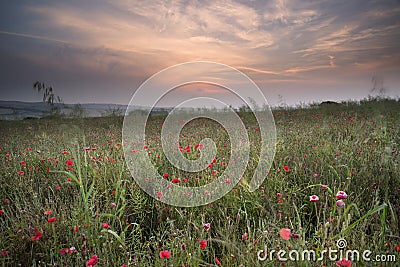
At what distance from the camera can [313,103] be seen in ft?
44.0

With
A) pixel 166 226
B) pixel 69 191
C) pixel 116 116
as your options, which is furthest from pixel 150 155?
pixel 116 116

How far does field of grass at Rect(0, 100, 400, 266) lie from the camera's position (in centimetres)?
222

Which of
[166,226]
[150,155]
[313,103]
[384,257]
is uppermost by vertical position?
[313,103]

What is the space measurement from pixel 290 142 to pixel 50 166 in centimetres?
386

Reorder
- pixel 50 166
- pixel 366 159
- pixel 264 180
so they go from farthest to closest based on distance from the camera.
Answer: pixel 50 166 < pixel 366 159 < pixel 264 180

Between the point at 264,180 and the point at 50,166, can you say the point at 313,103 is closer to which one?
the point at 264,180

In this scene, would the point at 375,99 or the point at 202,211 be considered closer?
the point at 202,211

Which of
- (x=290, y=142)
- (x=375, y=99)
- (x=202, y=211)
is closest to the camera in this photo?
(x=202, y=211)

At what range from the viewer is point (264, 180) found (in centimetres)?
369

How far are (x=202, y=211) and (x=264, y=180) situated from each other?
3.14 ft

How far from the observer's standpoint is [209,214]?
126 inches

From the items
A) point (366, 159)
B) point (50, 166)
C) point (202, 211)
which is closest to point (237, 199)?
point (202, 211)

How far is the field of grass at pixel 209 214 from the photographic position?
2.22m

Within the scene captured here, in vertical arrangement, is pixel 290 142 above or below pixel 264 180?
above
